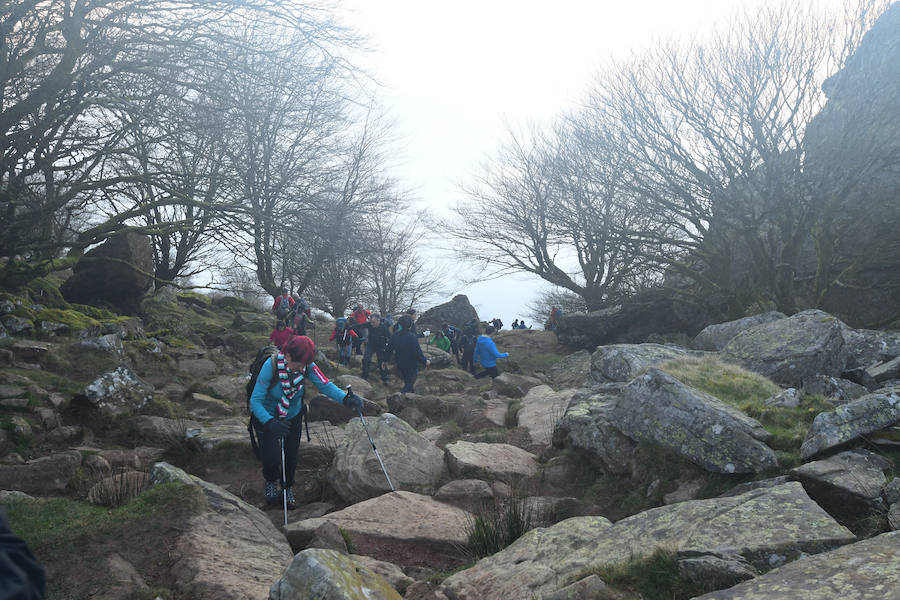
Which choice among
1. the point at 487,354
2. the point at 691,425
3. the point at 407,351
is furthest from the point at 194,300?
the point at 691,425

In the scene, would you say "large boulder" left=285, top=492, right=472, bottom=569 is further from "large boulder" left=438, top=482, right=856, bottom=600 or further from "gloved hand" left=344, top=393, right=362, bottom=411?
"gloved hand" left=344, top=393, right=362, bottom=411

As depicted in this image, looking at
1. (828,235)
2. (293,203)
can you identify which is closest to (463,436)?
(293,203)

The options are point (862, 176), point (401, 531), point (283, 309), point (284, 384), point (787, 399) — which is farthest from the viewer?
point (283, 309)

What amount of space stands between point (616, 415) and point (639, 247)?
12059 millimetres

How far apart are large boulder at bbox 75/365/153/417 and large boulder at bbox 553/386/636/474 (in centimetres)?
644

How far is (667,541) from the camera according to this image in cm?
383

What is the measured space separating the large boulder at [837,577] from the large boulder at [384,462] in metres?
4.23

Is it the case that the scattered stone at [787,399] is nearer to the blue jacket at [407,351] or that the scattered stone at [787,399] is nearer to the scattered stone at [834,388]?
the scattered stone at [834,388]

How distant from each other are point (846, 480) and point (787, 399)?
7.64 feet

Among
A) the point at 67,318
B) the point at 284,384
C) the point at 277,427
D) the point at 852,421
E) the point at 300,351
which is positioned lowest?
the point at 852,421

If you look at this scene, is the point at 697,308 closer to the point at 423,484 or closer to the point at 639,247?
the point at 639,247

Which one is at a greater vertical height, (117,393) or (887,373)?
(117,393)

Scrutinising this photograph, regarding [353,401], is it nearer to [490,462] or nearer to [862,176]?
[490,462]

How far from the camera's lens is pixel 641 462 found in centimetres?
598
